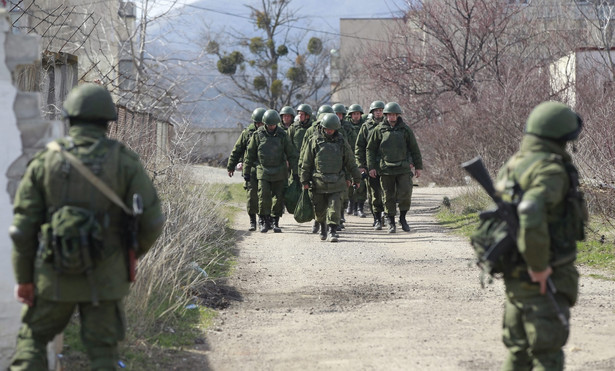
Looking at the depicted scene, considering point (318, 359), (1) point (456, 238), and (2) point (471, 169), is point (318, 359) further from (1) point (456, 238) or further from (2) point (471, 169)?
(1) point (456, 238)

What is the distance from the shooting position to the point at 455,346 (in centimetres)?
662

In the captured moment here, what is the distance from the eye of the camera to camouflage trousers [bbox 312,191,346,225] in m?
12.5

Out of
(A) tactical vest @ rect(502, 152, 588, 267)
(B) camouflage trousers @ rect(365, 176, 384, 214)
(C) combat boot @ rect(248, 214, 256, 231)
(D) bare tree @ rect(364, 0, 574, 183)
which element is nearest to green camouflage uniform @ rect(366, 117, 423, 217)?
(B) camouflage trousers @ rect(365, 176, 384, 214)

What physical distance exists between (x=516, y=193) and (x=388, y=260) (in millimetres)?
6304

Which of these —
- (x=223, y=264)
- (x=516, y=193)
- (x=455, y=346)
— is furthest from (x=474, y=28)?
(x=516, y=193)

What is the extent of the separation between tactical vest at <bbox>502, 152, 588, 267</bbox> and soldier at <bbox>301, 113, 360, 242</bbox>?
765 cm

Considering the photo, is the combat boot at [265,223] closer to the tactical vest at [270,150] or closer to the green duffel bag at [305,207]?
the tactical vest at [270,150]

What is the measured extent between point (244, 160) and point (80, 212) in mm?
9720

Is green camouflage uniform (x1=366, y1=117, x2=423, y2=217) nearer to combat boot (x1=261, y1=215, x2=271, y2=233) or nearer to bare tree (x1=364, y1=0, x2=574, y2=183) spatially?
combat boot (x1=261, y1=215, x2=271, y2=233)

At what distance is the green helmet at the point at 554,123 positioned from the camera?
4.77 meters

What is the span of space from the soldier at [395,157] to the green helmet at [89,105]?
29.2 ft

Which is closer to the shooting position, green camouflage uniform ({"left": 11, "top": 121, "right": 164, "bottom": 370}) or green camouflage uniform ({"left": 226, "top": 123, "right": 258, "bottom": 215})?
green camouflage uniform ({"left": 11, "top": 121, "right": 164, "bottom": 370})

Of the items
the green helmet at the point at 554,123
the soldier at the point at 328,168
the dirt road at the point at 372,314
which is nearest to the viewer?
the green helmet at the point at 554,123

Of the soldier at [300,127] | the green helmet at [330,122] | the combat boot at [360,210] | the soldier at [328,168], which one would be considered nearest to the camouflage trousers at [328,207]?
the soldier at [328,168]
